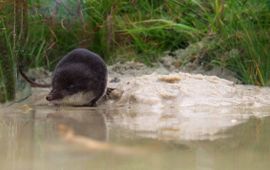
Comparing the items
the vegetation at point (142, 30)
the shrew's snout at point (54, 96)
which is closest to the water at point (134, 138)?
the shrew's snout at point (54, 96)

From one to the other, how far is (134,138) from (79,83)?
5.57ft

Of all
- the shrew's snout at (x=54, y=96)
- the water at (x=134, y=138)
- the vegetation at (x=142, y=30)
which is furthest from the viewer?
the vegetation at (x=142, y=30)

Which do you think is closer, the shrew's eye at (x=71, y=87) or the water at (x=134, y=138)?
the water at (x=134, y=138)

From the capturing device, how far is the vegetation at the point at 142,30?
5.98m

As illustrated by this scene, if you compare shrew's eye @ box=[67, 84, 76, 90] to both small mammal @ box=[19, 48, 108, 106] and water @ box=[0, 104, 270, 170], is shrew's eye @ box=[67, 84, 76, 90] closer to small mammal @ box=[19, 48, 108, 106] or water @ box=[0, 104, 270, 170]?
small mammal @ box=[19, 48, 108, 106]

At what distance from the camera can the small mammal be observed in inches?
213

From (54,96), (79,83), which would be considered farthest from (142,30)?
(54,96)

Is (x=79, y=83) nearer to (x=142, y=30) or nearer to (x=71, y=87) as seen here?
(x=71, y=87)

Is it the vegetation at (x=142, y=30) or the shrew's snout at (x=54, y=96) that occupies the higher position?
the vegetation at (x=142, y=30)

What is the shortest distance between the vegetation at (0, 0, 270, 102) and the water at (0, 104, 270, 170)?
88 centimetres

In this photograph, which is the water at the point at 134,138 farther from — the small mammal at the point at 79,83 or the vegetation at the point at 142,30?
the vegetation at the point at 142,30

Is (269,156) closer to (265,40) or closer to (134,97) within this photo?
(134,97)

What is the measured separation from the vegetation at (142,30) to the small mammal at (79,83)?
0.45 m

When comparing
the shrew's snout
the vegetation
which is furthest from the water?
the vegetation
